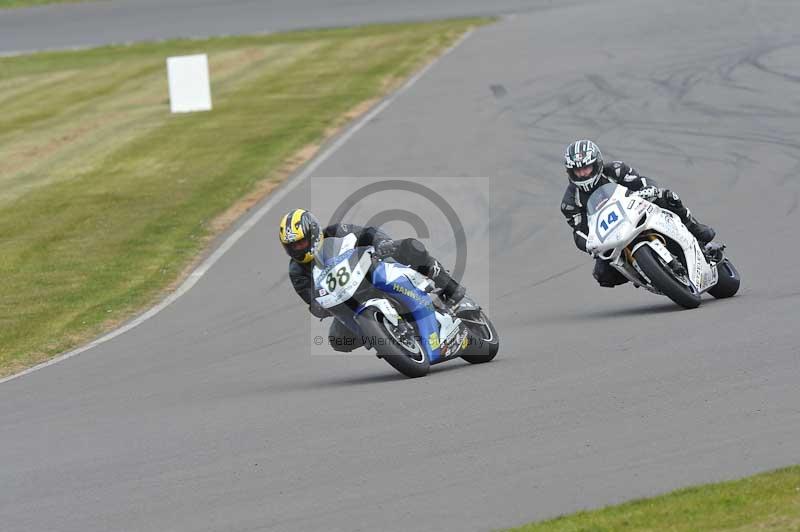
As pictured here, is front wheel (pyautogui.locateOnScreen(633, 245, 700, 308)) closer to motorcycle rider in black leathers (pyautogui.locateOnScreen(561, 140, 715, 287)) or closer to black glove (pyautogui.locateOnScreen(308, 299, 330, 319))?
motorcycle rider in black leathers (pyautogui.locateOnScreen(561, 140, 715, 287))

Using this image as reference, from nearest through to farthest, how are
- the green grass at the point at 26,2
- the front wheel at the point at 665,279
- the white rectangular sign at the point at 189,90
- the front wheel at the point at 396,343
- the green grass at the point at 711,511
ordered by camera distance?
1. the green grass at the point at 711,511
2. the front wheel at the point at 396,343
3. the front wheel at the point at 665,279
4. the white rectangular sign at the point at 189,90
5. the green grass at the point at 26,2

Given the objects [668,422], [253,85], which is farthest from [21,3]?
[668,422]

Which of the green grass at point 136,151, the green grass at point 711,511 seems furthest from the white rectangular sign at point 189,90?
the green grass at point 711,511

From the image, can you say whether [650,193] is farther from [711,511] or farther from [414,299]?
[711,511]

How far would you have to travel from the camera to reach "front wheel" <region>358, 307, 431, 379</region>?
10398mm

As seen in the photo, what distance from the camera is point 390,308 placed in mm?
10625

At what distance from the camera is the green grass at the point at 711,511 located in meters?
6.39

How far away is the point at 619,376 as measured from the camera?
973cm

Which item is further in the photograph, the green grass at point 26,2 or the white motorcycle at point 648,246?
the green grass at point 26,2

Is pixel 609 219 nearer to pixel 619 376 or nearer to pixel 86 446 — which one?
pixel 619 376

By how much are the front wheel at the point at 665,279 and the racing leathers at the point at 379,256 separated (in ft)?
6.03

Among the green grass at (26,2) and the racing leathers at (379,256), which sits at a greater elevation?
the racing leathers at (379,256)


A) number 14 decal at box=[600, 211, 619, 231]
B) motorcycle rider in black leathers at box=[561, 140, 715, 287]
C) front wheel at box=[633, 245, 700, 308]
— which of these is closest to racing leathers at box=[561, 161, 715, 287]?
motorcycle rider in black leathers at box=[561, 140, 715, 287]

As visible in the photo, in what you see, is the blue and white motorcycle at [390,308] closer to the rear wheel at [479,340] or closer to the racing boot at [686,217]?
the rear wheel at [479,340]
